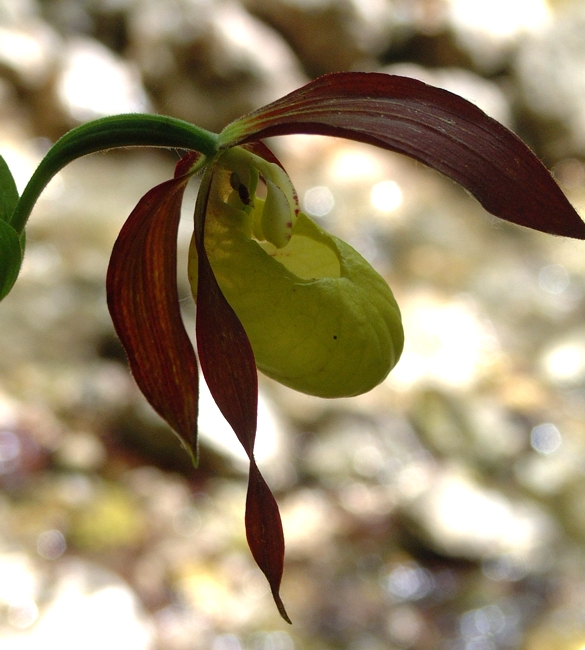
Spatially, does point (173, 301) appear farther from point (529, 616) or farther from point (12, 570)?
point (529, 616)

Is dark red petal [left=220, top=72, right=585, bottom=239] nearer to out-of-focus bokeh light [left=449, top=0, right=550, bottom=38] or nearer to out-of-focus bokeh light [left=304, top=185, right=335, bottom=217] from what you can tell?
out-of-focus bokeh light [left=304, top=185, right=335, bottom=217]

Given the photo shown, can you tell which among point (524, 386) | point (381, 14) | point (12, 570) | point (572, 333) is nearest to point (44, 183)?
point (12, 570)

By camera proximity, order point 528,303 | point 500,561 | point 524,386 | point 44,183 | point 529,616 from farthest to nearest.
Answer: point 528,303
point 524,386
point 500,561
point 529,616
point 44,183

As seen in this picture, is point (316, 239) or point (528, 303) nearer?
point (316, 239)

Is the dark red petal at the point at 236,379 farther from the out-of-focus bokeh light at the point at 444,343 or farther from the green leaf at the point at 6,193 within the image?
the out-of-focus bokeh light at the point at 444,343

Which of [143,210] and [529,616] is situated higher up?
[143,210]

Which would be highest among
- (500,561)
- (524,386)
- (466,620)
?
(524,386)

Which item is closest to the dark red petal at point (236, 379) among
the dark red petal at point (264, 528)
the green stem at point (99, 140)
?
the dark red petal at point (264, 528)

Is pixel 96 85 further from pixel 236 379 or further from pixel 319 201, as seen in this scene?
pixel 236 379
